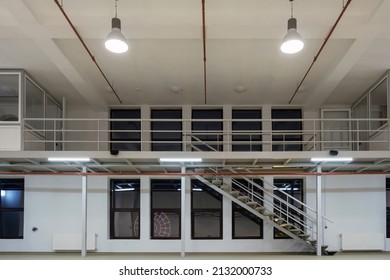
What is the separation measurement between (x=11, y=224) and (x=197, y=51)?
22.9 ft

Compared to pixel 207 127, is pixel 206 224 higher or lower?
lower

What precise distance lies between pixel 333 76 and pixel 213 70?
274 cm

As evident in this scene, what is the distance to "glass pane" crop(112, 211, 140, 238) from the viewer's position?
9.78 m

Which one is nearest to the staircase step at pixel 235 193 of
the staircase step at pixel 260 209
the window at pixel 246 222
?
the staircase step at pixel 260 209

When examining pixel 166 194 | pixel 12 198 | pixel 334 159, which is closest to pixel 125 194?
pixel 166 194

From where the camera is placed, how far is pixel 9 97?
8.10 metres

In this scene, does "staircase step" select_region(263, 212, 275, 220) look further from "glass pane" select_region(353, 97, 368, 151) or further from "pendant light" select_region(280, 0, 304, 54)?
"pendant light" select_region(280, 0, 304, 54)

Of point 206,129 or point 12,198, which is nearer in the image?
point 12,198

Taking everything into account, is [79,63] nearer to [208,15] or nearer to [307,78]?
[208,15]

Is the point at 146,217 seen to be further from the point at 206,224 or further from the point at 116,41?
the point at 116,41

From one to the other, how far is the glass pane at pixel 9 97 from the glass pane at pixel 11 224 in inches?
123

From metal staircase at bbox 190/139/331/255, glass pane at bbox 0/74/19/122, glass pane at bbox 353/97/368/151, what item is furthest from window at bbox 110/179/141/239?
glass pane at bbox 353/97/368/151

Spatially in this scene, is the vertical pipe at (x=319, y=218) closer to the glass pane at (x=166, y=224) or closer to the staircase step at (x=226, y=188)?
the staircase step at (x=226, y=188)
